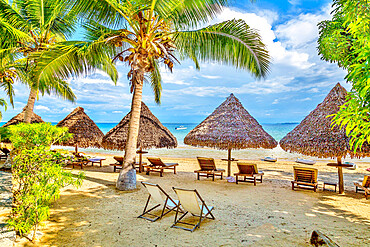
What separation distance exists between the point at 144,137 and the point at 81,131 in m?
3.87

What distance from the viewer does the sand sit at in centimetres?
354

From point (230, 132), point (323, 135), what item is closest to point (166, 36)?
point (230, 132)

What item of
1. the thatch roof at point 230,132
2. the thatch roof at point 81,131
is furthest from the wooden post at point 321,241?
the thatch roof at point 81,131

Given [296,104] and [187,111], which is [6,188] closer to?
[296,104]

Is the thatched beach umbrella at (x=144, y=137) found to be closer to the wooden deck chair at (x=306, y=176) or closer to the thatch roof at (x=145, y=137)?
the thatch roof at (x=145, y=137)

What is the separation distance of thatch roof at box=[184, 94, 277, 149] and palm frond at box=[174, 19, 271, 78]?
2582mm

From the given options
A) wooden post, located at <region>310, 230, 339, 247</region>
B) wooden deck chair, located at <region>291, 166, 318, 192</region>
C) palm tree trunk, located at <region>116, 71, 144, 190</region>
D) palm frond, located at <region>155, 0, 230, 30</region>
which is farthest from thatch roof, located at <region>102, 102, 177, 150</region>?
wooden post, located at <region>310, 230, 339, 247</region>

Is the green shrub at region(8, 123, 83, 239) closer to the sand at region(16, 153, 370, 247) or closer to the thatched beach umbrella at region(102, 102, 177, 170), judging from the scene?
the sand at region(16, 153, 370, 247)

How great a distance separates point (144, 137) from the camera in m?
8.71

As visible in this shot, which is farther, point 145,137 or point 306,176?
point 145,137

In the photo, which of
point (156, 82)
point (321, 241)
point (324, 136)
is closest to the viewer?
point (321, 241)

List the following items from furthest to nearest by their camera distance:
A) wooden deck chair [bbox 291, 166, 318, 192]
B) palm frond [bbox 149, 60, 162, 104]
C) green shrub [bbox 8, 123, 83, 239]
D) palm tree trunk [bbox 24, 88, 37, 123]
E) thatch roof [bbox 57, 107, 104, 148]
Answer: thatch roof [bbox 57, 107, 104, 148] < palm frond [bbox 149, 60, 162, 104] < palm tree trunk [bbox 24, 88, 37, 123] < wooden deck chair [bbox 291, 166, 318, 192] < green shrub [bbox 8, 123, 83, 239]

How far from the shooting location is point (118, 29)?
Answer: 21.8 ft

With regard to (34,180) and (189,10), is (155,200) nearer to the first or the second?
(34,180)
